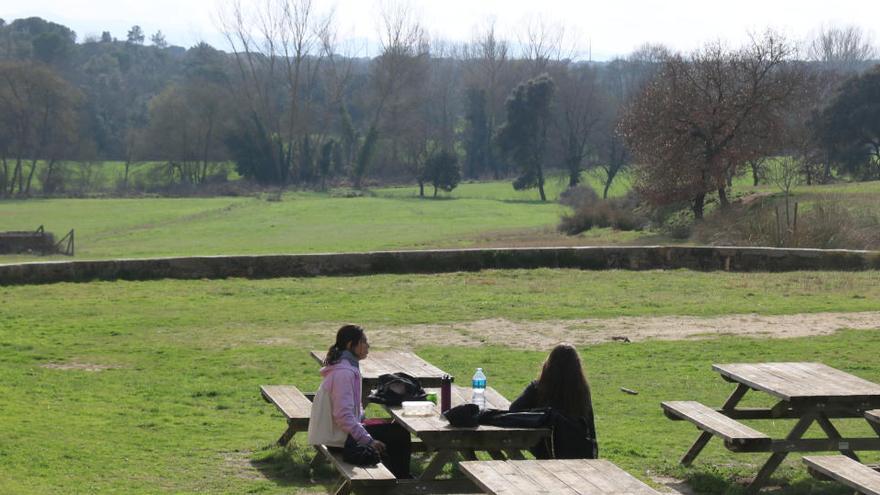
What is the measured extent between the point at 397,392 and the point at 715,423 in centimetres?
208

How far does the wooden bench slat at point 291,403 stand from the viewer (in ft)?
27.8

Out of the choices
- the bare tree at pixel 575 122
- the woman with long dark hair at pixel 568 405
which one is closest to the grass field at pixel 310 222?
the bare tree at pixel 575 122

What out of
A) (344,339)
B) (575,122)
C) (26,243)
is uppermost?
(575,122)

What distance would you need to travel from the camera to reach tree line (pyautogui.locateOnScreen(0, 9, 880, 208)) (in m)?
39.8

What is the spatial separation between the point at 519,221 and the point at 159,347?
→ 1708 inches

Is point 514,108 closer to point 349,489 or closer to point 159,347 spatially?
point 159,347

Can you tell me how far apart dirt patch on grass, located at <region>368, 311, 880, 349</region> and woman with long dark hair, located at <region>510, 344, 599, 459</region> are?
7111 mm

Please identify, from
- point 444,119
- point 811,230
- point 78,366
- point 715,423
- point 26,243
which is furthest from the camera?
point 444,119

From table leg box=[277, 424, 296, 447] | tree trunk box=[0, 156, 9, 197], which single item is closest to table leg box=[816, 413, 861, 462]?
table leg box=[277, 424, 296, 447]

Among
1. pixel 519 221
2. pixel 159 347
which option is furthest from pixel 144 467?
pixel 519 221

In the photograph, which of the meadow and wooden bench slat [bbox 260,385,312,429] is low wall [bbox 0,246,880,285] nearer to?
the meadow

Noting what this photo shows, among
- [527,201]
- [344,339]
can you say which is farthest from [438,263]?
[527,201]

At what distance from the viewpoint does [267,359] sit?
1342cm

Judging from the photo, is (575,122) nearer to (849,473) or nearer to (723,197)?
(723,197)
